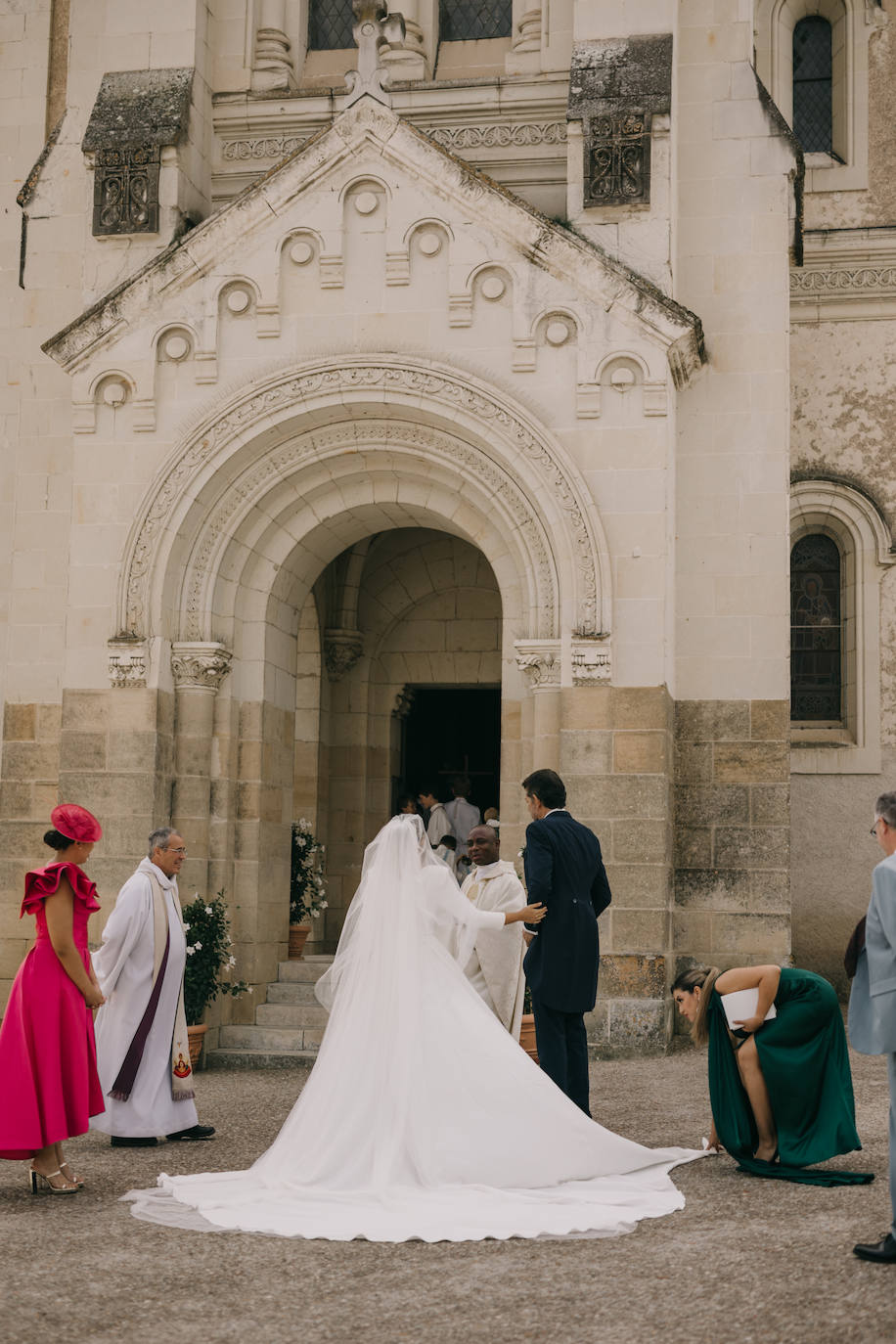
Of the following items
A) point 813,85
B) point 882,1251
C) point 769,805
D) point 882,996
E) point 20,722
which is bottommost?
point 882,1251

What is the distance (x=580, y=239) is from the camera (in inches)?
440

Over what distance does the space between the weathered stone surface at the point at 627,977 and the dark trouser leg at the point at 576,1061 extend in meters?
2.98

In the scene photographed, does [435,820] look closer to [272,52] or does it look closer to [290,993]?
[290,993]

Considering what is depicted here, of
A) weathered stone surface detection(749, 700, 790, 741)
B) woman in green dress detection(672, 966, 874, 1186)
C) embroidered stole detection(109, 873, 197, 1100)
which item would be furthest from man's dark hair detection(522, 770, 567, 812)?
weathered stone surface detection(749, 700, 790, 741)

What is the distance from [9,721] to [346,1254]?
26.3 ft

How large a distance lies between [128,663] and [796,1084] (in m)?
6.46

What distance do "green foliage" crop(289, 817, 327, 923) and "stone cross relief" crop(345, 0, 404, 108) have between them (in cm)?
619

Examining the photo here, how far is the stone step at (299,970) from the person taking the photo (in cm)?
1229

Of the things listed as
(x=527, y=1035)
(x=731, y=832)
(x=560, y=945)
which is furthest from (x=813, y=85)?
(x=560, y=945)

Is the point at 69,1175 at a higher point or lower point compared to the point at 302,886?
lower

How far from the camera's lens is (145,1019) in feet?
26.9

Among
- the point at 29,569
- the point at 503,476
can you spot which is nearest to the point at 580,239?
the point at 503,476

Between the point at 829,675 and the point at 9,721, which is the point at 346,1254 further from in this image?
the point at 829,675

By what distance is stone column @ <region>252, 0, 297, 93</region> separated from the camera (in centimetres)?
1347
